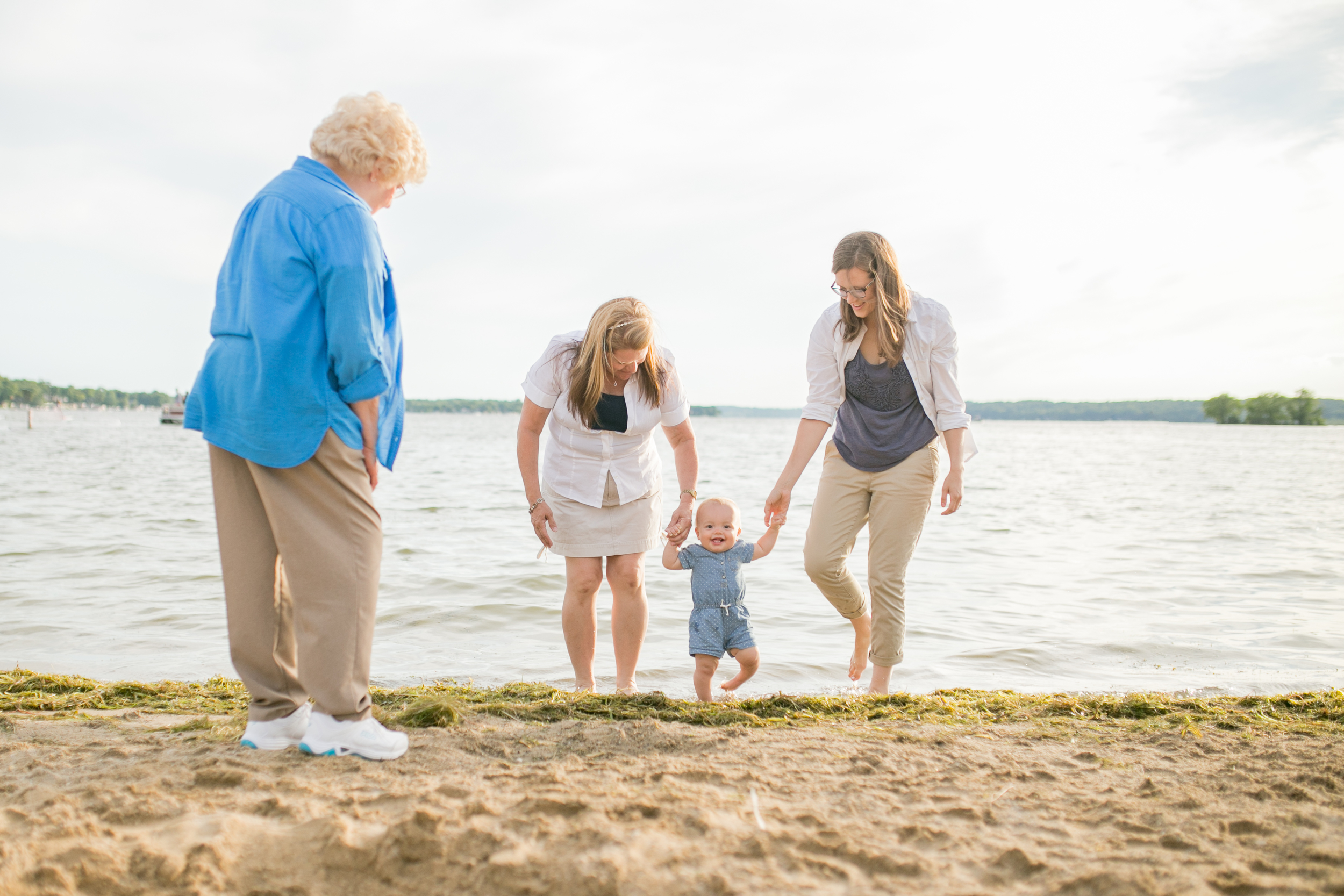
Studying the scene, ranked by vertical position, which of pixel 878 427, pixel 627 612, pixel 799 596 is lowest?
pixel 799 596

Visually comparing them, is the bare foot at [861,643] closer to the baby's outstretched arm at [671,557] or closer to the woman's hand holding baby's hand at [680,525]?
the baby's outstretched arm at [671,557]

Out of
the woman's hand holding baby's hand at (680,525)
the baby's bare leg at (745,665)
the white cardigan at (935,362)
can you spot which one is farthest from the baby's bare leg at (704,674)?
the white cardigan at (935,362)

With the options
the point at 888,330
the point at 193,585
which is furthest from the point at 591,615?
the point at 193,585

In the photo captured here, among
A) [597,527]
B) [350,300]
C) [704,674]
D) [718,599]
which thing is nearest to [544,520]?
[597,527]

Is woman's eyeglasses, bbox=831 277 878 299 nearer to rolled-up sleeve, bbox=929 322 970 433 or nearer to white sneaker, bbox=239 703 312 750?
rolled-up sleeve, bbox=929 322 970 433

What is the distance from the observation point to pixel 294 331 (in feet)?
8.55

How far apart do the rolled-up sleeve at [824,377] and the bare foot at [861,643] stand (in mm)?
1129

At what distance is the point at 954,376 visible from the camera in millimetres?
4152

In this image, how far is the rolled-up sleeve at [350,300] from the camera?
2602 millimetres

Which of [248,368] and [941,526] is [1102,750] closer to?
[248,368]

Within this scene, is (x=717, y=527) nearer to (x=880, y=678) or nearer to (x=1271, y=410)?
(x=880, y=678)

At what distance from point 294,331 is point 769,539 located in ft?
8.69

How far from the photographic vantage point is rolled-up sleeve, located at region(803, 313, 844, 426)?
4340mm

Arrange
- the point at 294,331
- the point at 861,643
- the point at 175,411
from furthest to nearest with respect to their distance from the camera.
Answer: the point at 175,411 < the point at 861,643 < the point at 294,331
